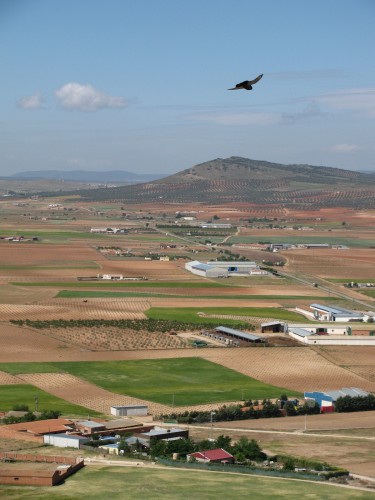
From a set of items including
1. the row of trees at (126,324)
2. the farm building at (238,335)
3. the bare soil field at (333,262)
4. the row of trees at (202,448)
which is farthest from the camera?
the bare soil field at (333,262)

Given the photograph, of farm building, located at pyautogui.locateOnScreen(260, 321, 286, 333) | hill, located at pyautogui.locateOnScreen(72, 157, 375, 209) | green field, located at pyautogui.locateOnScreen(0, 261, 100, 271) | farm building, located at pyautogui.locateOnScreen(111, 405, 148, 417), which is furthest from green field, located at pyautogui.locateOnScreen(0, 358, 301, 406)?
hill, located at pyautogui.locateOnScreen(72, 157, 375, 209)

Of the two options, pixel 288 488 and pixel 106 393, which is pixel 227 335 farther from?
pixel 288 488

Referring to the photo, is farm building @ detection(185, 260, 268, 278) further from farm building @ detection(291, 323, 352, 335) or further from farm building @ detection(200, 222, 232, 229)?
farm building @ detection(200, 222, 232, 229)

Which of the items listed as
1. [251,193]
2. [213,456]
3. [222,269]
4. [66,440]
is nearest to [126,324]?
[66,440]

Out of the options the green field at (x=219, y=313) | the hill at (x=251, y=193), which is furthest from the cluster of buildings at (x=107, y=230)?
the green field at (x=219, y=313)

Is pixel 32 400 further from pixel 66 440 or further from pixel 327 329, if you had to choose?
pixel 327 329

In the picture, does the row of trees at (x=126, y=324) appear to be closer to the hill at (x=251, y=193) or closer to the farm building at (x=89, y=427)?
the farm building at (x=89, y=427)
